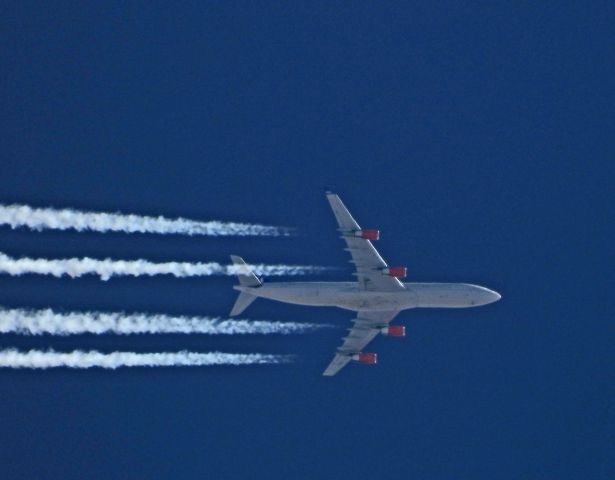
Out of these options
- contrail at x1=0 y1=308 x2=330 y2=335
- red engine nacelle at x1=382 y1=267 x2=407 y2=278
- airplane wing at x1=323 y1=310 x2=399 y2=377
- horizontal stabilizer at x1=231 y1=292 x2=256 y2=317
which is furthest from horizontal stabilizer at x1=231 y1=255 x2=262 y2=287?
airplane wing at x1=323 y1=310 x2=399 y2=377

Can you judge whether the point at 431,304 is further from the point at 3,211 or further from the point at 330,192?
the point at 3,211

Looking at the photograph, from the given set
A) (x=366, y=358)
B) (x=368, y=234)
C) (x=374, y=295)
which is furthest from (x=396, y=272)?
(x=366, y=358)

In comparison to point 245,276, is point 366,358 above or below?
below

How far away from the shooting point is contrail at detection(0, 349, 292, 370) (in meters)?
70.4

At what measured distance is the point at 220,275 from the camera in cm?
8088

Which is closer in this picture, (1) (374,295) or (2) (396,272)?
(2) (396,272)

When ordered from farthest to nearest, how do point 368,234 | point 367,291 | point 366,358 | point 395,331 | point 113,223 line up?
point 366,358 → point 395,331 → point 367,291 → point 368,234 → point 113,223

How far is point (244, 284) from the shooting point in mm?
80938

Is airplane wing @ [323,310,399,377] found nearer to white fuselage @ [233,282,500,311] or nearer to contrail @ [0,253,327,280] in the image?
white fuselage @ [233,282,500,311]

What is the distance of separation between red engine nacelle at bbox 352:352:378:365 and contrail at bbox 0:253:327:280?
523 cm

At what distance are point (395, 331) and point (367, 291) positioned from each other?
10.5 ft

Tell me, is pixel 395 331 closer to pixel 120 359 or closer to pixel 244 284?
pixel 244 284

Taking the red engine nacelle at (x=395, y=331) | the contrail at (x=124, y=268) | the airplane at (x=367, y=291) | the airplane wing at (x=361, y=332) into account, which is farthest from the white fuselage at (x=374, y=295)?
the airplane wing at (x=361, y=332)

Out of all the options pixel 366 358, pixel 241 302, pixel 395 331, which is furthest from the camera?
pixel 366 358
